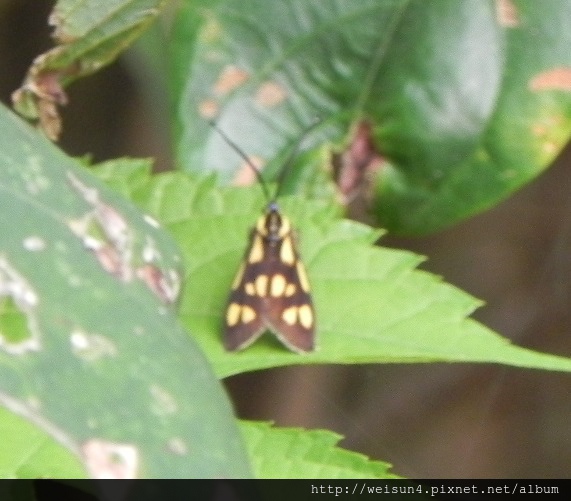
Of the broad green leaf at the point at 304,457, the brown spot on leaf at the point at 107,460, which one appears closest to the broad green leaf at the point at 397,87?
the broad green leaf at the point at 304,457

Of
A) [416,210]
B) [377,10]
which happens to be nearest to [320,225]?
[416,210]

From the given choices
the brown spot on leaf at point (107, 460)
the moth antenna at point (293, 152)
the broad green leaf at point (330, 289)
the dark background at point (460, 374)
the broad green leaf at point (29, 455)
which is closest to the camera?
the brown spot on leaf at point (107, 460)

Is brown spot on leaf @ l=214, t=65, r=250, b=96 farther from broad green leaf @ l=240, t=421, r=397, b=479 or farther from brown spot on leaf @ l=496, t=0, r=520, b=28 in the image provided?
broad green leaf @ l=240, t=421, r=397, b=479

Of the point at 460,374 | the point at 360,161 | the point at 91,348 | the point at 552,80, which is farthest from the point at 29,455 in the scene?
the point at 460,374

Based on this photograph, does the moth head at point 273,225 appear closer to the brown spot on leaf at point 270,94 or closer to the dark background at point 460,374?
the brown spot on leaf at point 270,94

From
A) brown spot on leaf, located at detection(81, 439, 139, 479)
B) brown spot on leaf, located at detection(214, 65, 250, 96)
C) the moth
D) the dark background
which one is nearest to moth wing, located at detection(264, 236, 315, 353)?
the moth

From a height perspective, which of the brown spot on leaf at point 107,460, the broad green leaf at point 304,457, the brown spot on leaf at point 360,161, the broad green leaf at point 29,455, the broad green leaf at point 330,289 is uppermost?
the brown spot on leaf at point 107,460
